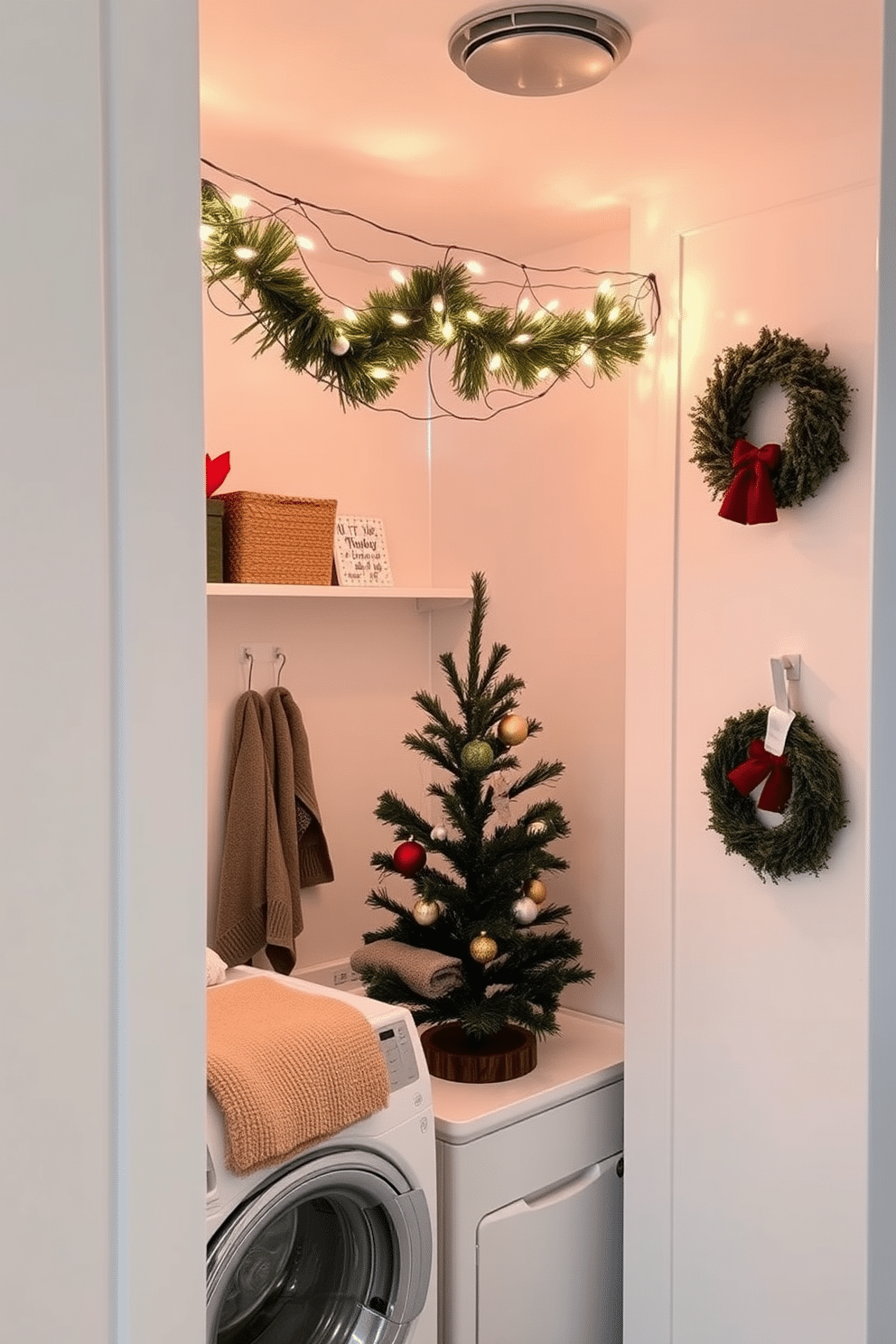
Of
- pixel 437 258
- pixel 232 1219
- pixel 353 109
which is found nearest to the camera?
pixel 232 1219

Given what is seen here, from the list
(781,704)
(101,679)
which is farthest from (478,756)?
(101,679)

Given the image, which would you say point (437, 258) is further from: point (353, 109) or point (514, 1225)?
point (514, 1225)

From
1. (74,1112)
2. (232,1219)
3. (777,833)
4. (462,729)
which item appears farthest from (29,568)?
(462,729)

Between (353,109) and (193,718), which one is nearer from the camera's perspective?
(193,718)

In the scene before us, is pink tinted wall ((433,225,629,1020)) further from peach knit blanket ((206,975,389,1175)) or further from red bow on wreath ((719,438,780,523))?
peach knit blanket ((206,975,389,1175))

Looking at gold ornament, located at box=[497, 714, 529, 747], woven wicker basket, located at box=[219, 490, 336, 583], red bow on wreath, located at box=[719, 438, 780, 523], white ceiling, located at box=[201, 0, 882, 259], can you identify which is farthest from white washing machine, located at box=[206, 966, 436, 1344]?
white ceiling, located at box=[201, 0, 882, 259]

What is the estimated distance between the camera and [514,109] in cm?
193

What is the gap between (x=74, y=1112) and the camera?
100cm

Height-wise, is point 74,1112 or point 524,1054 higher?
point 74,1112

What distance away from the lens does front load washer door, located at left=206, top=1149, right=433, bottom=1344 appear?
6.42 ft

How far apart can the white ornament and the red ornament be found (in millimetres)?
211

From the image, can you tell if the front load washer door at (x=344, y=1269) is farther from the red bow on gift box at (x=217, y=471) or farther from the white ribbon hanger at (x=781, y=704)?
the red bow on gift box at (x=217, y=471)

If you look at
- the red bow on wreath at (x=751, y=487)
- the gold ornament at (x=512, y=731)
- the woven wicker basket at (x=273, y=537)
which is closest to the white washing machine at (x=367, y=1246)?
the gold ornament at (x=512, y=731)

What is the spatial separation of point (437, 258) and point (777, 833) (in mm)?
1564
